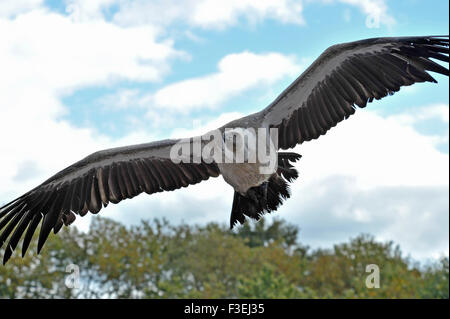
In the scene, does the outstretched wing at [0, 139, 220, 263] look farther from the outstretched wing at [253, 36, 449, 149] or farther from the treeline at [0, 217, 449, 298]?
the treeline at [0, 217, 449, 298]

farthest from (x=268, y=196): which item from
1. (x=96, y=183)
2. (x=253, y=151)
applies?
(x=96, y=183)

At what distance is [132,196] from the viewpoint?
40.0 feet

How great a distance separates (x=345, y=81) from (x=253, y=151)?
6.58ft

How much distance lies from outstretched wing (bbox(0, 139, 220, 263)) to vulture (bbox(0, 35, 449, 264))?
16 mm

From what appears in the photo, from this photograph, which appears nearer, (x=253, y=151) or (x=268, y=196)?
(x=253, y=151)

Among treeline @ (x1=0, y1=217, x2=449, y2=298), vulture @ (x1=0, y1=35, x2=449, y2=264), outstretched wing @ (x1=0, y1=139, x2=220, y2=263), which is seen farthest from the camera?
treeline @ (x1=0, y1=217, x2=449, y2=298)

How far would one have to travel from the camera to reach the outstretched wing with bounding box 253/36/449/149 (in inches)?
406

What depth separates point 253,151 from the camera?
9930mm

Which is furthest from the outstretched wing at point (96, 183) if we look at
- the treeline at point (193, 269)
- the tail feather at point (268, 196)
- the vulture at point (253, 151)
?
the treeline at point (193, 269)

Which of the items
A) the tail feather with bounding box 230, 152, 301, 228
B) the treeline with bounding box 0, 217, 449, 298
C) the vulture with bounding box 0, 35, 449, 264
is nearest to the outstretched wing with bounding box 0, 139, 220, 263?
the vulture with bounding box 0, 35, 449, 264

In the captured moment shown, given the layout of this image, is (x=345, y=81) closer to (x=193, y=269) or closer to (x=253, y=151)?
(x=253, y=151)

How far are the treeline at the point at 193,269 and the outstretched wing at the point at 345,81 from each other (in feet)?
58.8
